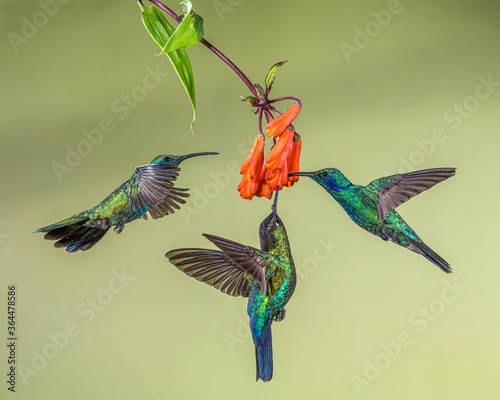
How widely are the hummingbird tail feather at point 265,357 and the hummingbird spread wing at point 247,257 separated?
0.10 m

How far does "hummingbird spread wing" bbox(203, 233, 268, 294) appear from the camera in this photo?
68cm

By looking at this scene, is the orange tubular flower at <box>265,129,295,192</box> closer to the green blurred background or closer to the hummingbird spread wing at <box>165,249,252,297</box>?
the hummingbird spread wing at <box>165,249,252,297</box>

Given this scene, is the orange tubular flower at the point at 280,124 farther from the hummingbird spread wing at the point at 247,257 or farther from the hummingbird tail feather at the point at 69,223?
the hummingbird tail feather at the point at 69,223

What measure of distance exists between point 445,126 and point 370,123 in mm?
264

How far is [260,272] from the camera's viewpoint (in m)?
0.73

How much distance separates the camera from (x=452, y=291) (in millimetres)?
1943

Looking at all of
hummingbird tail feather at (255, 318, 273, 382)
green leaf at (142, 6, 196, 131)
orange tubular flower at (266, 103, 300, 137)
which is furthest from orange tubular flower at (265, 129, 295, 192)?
hummingbird tail feather at (255, 318, 273, 382)

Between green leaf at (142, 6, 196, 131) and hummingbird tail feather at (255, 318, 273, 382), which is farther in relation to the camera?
hummingbird tail feather at (255, 318, 273, 382)

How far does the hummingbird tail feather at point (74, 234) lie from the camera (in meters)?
0.67

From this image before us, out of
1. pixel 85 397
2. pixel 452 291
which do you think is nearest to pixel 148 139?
pixel 85 397

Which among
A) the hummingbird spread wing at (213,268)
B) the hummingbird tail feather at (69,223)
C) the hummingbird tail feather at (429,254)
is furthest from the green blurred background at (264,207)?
the hummingbird tail feather at (69,223)

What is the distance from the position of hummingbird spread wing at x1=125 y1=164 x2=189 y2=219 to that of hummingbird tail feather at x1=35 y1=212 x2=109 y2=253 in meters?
0.06

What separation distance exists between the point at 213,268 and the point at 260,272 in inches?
5.2

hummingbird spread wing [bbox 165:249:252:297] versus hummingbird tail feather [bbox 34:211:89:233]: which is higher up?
hummingbird tail feather [bbox 34:211:89:233]
